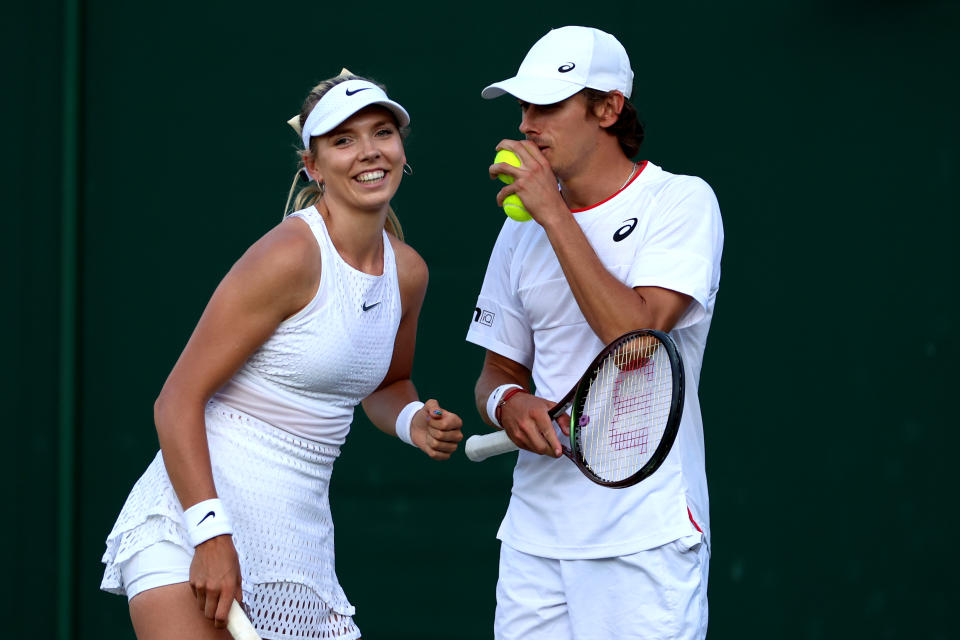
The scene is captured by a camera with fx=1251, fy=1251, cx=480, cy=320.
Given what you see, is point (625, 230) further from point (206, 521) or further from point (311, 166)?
point (206, 521)

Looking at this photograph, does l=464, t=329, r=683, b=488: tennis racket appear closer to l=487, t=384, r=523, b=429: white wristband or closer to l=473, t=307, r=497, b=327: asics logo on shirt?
l=487, t=384, r=523, b=429: white wristband

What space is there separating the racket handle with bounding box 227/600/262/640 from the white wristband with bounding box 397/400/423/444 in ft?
2.00

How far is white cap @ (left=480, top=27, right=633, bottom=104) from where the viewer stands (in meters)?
2.58

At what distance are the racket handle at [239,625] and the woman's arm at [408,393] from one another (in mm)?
530

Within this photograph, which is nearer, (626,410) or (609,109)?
(626,410)

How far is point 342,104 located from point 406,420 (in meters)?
0.70

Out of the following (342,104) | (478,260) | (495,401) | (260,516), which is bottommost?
(260,516)

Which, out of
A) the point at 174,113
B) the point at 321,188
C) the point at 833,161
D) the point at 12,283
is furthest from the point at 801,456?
the point at 12,283

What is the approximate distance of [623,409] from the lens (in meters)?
2.40

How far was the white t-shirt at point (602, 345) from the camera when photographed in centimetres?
246

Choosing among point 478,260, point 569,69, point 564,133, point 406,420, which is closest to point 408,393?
point 406,420

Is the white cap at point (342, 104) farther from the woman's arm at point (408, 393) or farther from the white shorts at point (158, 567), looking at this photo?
the white shorts at point (158, 567)

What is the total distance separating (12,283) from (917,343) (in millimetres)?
2808

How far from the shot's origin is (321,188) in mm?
2697
